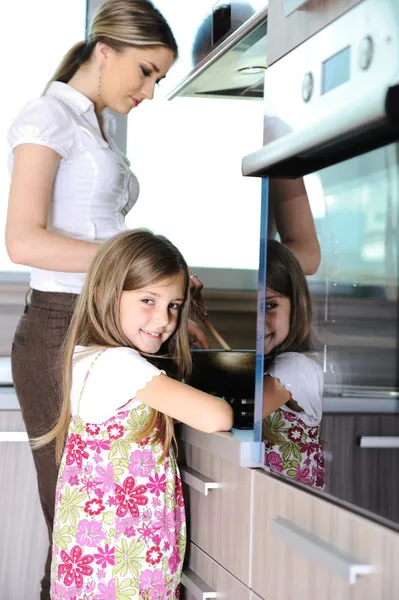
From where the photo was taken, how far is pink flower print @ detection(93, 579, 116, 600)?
4.77ft

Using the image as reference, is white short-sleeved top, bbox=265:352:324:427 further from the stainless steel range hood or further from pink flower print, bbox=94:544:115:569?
the stainless steel range hood

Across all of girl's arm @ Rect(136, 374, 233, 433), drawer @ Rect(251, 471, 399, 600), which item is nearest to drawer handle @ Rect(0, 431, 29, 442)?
girl's arm @ Rect(136, 374, 233, 433)

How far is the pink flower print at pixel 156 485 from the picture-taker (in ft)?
4.82

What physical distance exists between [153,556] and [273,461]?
0.39 metres

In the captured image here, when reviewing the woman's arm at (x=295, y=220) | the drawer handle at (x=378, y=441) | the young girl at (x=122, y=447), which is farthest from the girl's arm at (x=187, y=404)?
the drawer handle at (x=378, y=441)

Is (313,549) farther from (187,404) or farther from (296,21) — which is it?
(296,21)

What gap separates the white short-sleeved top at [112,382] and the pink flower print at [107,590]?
0.27 metres

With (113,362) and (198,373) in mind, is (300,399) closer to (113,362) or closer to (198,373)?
(113,362)

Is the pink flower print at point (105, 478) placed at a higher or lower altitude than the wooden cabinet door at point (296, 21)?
lower

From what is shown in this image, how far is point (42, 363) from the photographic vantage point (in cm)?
164

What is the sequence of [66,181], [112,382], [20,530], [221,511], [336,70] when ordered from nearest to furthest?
[336,70] → [221,511] → [112,382] → [66,181] → [20,530]

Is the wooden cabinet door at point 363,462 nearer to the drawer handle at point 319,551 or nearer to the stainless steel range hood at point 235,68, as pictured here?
the drawer handle at point 319,551

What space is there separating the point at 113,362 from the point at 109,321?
4.3 inches

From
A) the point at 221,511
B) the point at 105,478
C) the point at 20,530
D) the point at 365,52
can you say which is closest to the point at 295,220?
the point at 365,52
